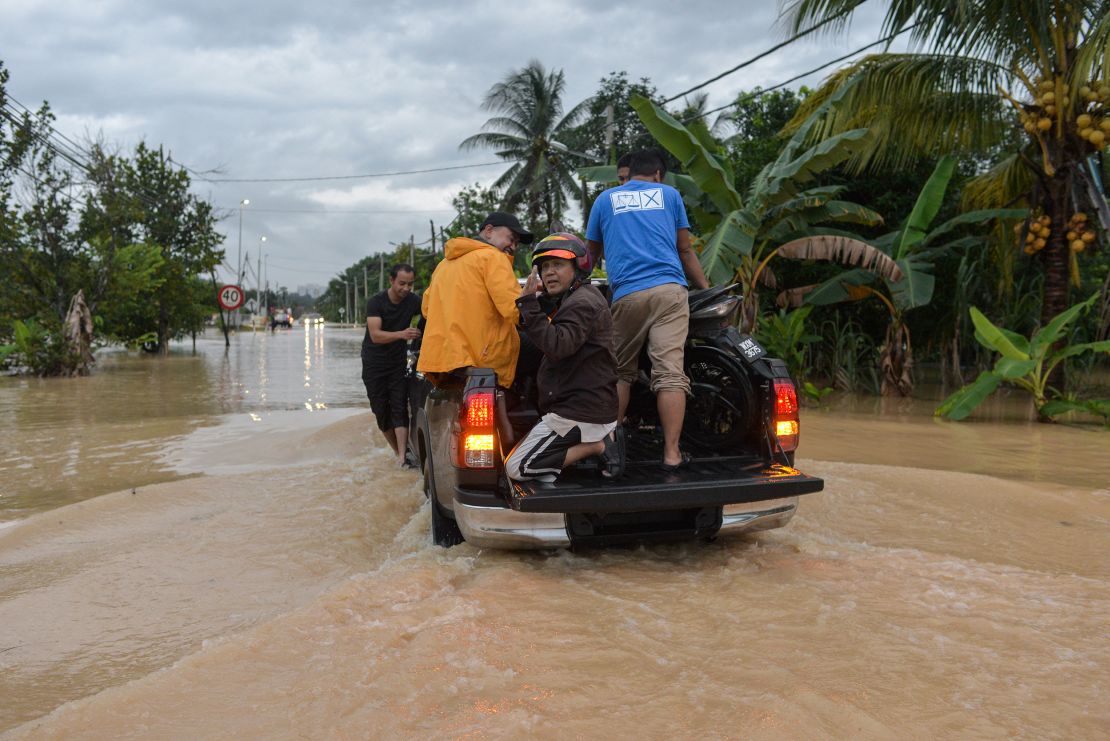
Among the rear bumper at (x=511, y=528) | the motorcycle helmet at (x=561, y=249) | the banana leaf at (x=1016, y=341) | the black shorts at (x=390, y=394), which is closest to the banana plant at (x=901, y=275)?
the banana leaf at (x=1016, y=341)

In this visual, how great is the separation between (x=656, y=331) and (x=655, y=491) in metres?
1.05

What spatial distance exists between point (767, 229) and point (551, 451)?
9.14 meters

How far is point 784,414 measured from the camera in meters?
4.30

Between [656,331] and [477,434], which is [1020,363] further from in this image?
[477,434]

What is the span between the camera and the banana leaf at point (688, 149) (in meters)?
10.5

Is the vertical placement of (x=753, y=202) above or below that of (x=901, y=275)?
above

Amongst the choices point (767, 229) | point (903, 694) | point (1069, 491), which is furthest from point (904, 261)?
point (903, 694)

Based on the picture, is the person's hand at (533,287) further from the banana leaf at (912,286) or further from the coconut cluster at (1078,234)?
the coconut cluster at (1078,234)

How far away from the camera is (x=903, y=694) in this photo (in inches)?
107

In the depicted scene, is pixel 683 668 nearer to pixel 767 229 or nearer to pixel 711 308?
pixel 711 308

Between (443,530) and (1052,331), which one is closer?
(443,530)

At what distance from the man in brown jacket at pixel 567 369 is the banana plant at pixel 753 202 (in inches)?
260

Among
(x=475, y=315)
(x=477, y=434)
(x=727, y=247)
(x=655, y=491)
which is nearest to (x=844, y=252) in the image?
(x=727, y=247)

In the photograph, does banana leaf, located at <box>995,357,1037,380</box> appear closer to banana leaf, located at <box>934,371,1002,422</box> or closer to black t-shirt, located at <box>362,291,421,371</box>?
banana leaf, located at <box>934,371,1002,422</box>
